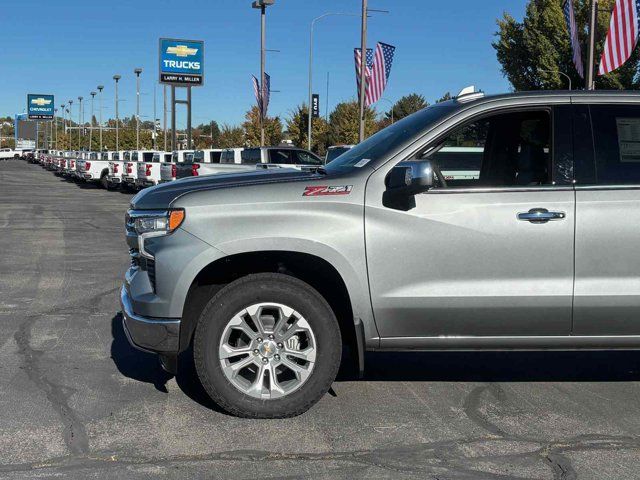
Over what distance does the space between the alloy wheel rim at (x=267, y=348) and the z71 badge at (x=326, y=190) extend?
68 centimetres

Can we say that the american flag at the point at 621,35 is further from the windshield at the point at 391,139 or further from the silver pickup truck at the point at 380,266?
the silver pickup truck at the point at 380,266

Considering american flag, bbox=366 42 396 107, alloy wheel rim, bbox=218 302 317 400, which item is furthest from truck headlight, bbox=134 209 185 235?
american flag, bbox=366 42 396 107

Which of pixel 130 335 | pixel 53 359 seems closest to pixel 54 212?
pixel 53 359

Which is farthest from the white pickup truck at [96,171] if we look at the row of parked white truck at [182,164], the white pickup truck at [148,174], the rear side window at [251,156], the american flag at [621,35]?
the american flag at [621,35]

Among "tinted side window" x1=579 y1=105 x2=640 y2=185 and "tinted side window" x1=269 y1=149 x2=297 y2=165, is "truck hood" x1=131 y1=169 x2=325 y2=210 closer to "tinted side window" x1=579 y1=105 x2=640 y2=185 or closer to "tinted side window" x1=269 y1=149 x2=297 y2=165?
"tinted side window" x1=579 y1=105 x2=640 y2=185

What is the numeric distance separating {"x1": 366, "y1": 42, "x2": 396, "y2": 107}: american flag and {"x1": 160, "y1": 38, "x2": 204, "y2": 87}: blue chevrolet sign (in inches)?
915

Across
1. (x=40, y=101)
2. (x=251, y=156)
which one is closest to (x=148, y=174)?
(x=251, y=156)

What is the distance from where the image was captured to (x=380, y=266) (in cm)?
449

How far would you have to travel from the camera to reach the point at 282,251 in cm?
451

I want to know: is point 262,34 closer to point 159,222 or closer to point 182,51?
point 182,51

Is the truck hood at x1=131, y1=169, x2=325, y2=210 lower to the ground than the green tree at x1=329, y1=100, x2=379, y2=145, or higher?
lower

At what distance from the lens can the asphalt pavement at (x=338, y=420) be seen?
3965mm

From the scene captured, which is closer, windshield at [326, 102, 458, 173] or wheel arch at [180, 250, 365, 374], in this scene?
wheel arch at [180, 250, 365, 374]

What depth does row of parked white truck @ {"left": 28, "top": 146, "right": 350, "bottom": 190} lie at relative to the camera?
19.9 metres
